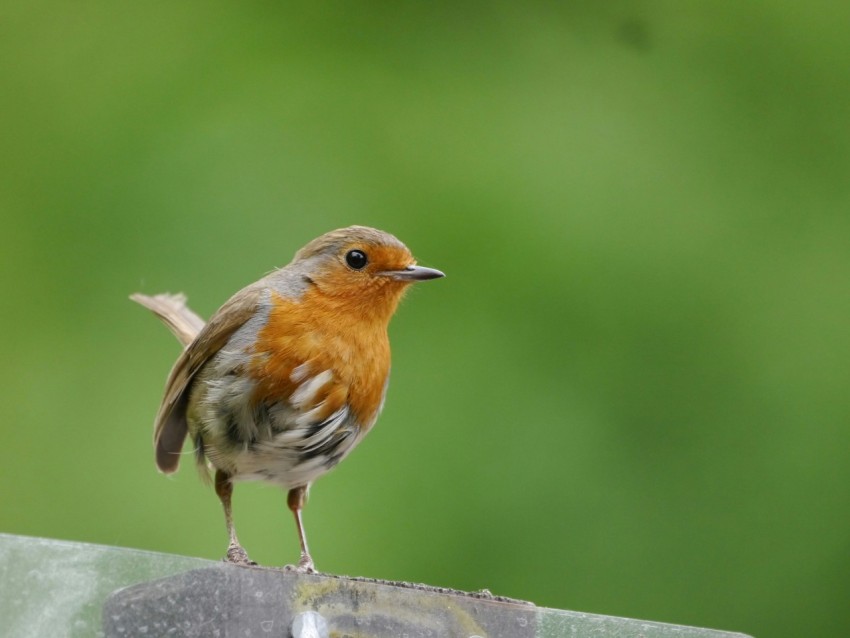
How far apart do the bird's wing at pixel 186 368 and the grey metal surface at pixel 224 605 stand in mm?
1638

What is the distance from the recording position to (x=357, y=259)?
4.23 metres

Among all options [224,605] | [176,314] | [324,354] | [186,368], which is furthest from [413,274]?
[224,605]

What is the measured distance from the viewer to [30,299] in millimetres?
4879

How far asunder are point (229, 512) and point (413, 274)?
3.33 ft

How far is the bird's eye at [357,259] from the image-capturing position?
13.8 ft

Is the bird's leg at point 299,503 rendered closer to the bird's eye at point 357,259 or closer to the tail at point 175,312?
the tail at point 175,312

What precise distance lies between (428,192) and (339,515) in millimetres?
1233

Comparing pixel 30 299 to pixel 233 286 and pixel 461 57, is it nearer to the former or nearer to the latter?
pixel 233 286

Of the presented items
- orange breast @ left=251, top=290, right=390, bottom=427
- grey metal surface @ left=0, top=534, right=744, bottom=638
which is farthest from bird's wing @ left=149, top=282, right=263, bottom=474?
grey metal surface @ left=0, top=534, right=744, bottom=638

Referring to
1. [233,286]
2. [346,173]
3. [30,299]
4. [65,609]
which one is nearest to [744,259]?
[346,173]

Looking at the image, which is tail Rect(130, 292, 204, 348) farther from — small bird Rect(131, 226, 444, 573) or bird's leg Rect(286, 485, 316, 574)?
bird's leg Rect(286, 485, 316, 574)

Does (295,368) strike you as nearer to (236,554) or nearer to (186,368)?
(186,368)

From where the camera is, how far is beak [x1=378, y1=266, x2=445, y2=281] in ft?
13.6

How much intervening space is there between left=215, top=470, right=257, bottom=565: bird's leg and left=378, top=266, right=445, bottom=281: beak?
0.81m
